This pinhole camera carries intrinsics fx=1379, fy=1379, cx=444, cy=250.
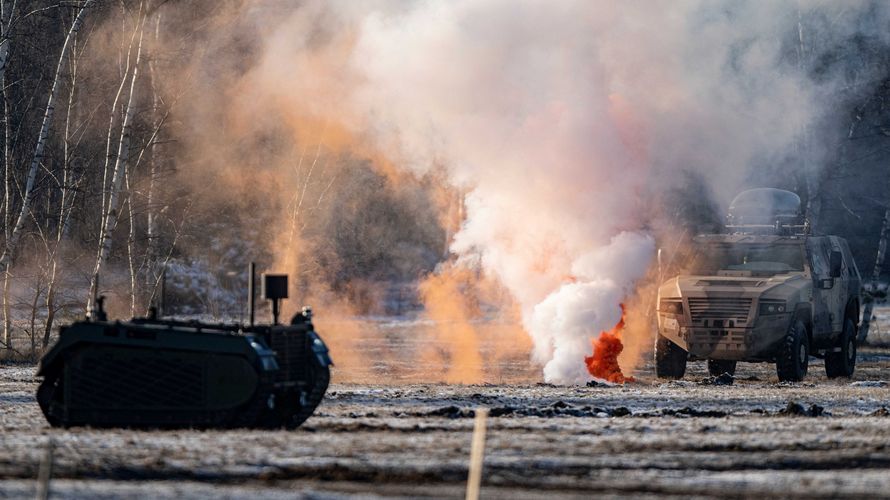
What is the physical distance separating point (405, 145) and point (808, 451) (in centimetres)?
1729

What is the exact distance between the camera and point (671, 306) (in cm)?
2262

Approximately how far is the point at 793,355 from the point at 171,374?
488 inches

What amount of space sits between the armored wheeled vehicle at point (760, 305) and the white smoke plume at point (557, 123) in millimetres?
1305

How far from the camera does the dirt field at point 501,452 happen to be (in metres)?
9.53

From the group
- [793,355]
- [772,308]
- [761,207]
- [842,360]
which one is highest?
[761,207]

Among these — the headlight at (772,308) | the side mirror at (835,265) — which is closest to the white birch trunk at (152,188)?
the headlight at (772,308)

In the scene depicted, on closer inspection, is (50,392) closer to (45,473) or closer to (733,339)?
(45,473)

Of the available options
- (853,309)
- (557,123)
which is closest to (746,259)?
(853,309)

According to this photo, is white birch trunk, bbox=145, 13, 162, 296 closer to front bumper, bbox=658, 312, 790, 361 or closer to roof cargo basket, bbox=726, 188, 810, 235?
roof cargo basket, bbox=726, 188, 810, 235

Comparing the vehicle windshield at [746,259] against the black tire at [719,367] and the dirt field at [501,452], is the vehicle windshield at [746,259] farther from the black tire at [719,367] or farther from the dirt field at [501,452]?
the dirt field at [501,452]

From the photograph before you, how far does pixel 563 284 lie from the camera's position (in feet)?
79.8

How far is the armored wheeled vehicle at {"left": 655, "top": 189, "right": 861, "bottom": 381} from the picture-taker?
72.1 ft

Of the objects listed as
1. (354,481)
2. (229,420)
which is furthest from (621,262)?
(354,481)

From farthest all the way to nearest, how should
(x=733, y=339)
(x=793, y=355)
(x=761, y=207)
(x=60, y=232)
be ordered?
(x=60, y=232)
(x=761, y=207)
(x=793, y=355)
(x=733, y=339)
